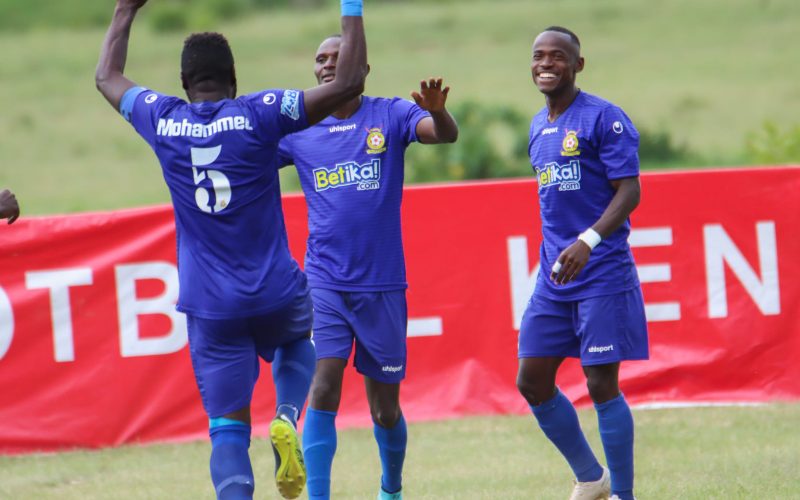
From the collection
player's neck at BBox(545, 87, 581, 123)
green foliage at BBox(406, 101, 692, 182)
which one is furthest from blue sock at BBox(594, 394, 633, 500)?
green foliage at BBox(406, 101, 692, 182)

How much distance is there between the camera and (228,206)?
5.63m

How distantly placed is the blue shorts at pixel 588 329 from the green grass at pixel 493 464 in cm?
100

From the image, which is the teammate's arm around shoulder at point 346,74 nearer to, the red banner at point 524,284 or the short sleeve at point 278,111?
Answer: the short sleeve at point 278,111

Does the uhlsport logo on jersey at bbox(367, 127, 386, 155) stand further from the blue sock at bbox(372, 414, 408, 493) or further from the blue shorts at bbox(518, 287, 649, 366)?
the blue sock at bbox(372, 414, 408, 493)

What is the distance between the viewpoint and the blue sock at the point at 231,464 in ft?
18.7

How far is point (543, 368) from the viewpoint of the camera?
6941mm

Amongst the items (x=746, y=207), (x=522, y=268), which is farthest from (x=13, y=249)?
(x=746, y=207)

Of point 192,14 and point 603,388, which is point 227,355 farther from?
point 192,14

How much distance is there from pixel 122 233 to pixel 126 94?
405cm

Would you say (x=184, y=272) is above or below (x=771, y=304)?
above

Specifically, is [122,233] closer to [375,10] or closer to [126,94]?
[126,94]

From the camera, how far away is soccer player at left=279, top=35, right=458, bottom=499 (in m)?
6.99

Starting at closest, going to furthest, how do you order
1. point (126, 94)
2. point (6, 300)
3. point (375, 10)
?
point (126, 94) → point (6, 300) → point (375, 10)

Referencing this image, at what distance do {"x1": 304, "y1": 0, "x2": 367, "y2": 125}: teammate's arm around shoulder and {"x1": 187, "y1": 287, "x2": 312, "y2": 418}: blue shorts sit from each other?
34.0 inches
